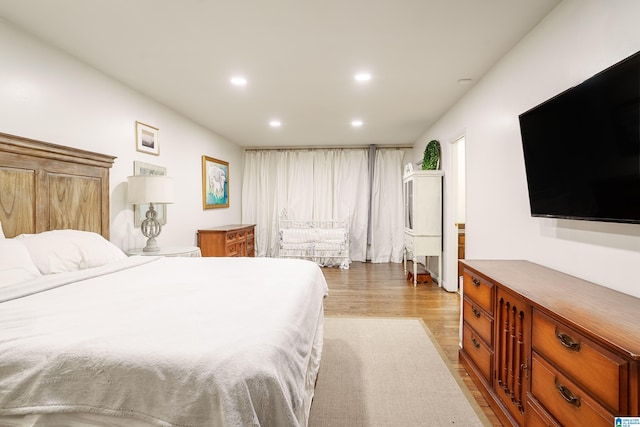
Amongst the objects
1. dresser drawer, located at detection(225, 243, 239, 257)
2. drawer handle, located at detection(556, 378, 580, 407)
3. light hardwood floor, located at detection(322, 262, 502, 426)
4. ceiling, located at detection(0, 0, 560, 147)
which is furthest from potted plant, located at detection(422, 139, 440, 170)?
drawer handle, located at detection(556, 378, 580, 407)

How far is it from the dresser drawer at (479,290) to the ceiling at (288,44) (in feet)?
5.74

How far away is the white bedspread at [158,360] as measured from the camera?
2.84 feet

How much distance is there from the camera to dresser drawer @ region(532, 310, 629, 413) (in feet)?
3.20

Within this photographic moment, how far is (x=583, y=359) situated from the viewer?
1.12 metres

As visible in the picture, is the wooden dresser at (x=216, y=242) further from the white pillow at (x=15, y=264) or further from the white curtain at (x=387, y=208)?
the white curtain at (x=387, y=208)

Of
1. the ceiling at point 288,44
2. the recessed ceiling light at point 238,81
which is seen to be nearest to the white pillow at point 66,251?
the ceiling at point 288,44

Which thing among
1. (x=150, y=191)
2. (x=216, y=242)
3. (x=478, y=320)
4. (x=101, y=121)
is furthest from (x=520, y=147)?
(x=216, y=242)

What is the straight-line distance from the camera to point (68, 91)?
2.58 meters

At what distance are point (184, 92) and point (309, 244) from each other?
335 centimetres

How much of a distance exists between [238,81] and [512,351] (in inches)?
125

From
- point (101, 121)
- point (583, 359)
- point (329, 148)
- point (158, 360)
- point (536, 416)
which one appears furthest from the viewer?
point (329, 148)

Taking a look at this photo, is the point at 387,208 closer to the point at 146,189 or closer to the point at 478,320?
the point at 478,320

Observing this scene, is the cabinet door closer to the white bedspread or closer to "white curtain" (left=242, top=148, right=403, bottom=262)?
the white bedspread

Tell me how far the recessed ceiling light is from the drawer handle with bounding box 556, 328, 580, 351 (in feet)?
10.2
